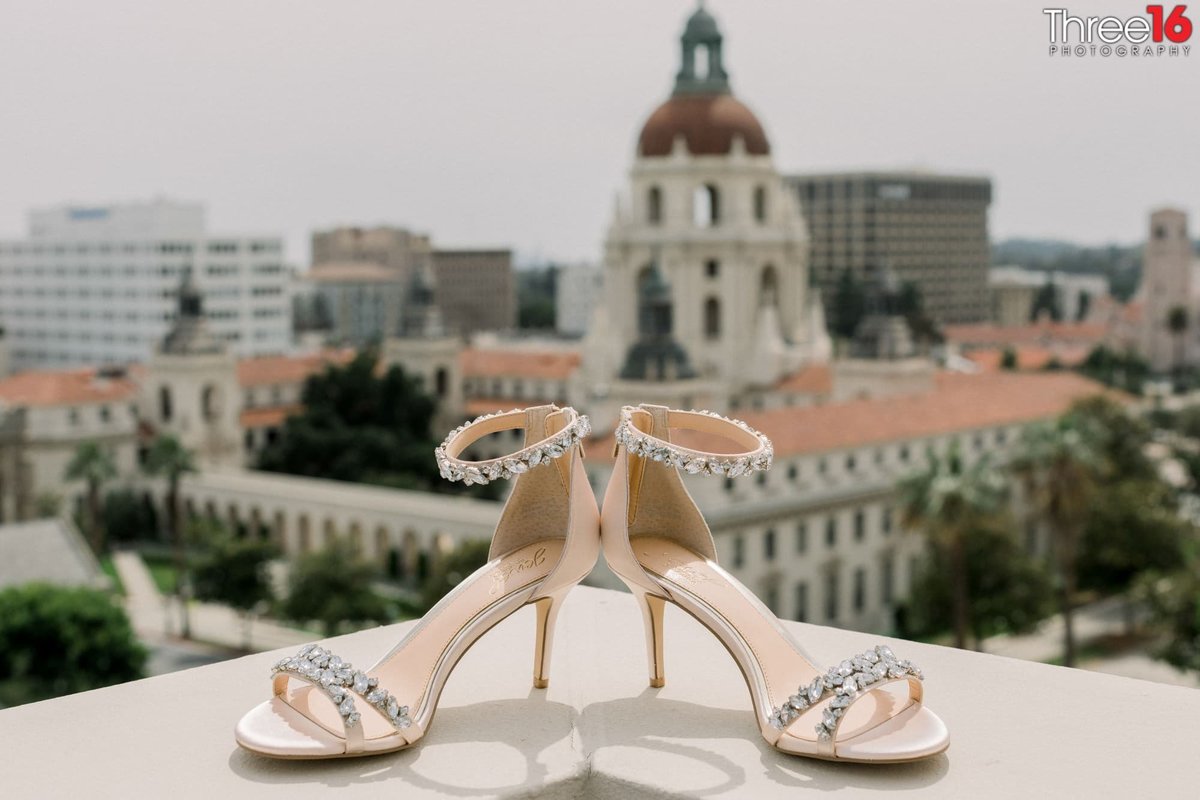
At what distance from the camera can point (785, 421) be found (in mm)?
44281

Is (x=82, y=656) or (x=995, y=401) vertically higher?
(x=995, y=401)

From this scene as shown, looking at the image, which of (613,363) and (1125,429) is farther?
(613,363)

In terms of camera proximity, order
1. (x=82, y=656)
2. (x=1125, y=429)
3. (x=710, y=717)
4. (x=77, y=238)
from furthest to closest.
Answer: (x=77, y=238) → (x=1125, y=429) → (x=82, y=656) → (x=710, y=717)

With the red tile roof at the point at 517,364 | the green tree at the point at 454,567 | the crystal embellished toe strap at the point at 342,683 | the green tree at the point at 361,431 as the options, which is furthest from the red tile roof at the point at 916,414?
the crystal embellished toe strap at the point at 342,683

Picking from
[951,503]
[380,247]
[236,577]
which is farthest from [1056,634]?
[380,247]

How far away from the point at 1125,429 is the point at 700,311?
2169 centimetres

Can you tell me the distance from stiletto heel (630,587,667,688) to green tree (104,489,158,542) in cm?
5649

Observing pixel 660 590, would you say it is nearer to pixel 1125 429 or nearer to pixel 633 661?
pixel 633 661

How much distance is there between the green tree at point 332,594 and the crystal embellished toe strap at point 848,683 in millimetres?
34856

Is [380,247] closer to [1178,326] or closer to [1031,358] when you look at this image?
[1031,358]

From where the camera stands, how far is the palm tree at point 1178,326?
→ 108 m

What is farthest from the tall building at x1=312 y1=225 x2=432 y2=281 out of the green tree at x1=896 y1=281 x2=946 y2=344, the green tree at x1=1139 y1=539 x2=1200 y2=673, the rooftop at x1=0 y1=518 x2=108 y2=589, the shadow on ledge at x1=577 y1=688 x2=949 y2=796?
the shadow on ledge at x1=577 y1=688 x2=949 y2=796

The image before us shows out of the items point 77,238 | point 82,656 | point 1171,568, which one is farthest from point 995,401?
point 77,238

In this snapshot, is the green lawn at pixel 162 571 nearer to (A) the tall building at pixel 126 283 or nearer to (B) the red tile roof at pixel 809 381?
(B) the red tile roof at pixel 809 381
